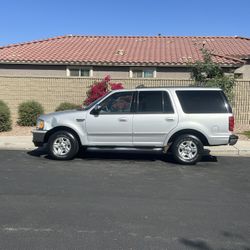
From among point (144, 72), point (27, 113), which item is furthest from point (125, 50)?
point (27, 113)

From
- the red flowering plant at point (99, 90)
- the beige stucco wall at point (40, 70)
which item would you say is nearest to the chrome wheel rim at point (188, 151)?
the red flowering plant at point (99, 90)

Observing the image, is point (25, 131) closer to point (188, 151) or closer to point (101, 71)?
point (101, 71)

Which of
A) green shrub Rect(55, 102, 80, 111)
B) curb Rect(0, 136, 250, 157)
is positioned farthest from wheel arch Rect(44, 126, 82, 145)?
green shrub Rect(55, 102, 80, 111)

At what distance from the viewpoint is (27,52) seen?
2388 cm

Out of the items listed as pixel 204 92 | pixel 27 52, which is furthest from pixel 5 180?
pixel 27 52

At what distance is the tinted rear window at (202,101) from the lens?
33.9ft

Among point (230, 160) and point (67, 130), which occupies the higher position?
point (67, 130)

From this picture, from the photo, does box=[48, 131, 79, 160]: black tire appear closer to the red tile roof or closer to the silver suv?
the silver suv

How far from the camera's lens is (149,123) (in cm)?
1039

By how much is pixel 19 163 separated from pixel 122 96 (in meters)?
2.94

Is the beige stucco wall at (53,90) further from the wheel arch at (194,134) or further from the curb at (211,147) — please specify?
the wheel arch at (194,134)

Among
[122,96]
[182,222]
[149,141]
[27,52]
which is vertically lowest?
[182,222]

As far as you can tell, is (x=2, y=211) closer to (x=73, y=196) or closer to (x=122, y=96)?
(x=73, y=196)

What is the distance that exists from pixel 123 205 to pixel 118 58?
53.3 feet
